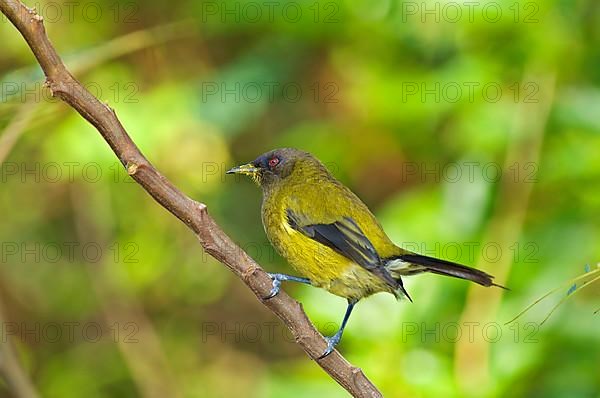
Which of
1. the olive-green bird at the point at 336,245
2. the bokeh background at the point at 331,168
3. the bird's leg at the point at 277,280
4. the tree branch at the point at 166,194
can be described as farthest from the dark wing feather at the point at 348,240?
the tree branch at the point at 166,194

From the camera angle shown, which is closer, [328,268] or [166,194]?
[166,194]

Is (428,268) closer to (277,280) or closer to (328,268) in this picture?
(328,268)

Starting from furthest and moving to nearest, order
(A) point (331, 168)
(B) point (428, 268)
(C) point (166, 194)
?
→ (A) point (331, 168)
(B) point (428, 268)
(C) point (166, 194)

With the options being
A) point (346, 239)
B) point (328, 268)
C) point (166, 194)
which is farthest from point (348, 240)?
point (166, 194)

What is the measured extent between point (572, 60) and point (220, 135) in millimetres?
2241

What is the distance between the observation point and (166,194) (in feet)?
7.00

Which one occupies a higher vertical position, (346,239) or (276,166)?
(276,166)

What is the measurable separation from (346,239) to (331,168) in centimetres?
185

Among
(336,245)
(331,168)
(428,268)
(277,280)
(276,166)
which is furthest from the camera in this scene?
(331,168)

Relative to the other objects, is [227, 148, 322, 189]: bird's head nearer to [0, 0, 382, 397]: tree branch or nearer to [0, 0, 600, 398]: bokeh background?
[0, 0, 600, 398]: bokeh background

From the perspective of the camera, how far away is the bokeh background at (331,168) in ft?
13.0

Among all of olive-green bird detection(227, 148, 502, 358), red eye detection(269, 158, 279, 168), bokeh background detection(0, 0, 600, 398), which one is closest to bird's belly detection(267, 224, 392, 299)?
olive-green bird detection(227, 148, 502, 358)

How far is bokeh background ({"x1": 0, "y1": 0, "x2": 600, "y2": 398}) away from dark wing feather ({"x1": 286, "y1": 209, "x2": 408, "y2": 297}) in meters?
0.56

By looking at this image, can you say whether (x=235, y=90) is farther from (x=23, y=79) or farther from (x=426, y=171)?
(x=23, y=79)
